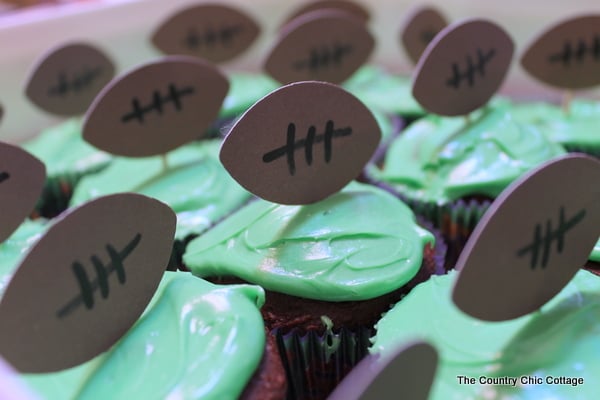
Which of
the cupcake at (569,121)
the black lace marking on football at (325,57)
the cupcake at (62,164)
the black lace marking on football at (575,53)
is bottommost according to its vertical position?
the cupcake at (62,164)

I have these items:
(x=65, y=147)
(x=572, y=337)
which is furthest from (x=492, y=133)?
(x=65, y=147)

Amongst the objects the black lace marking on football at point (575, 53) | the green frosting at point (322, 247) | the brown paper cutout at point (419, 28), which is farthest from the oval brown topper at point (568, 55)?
the green frosting at point (322, 247)

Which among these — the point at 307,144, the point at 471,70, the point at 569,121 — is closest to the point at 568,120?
the point at 569,121

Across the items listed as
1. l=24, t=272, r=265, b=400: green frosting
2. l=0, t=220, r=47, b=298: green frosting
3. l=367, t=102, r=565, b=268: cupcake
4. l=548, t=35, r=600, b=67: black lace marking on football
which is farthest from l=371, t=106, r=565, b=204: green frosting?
l=0, t=220, r=47, b=298: green frosting

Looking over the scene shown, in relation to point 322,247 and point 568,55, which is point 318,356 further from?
point 568,55

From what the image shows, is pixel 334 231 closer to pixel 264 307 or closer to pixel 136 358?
pixel 264 307

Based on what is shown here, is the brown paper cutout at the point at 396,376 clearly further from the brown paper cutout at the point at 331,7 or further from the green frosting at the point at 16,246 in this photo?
the brown paper cutout at the point at 331,7

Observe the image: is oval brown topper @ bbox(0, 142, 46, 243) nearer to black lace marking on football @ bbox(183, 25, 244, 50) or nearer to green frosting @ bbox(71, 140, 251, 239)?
green frosting @ bbox(71, 140, 251, 239)
